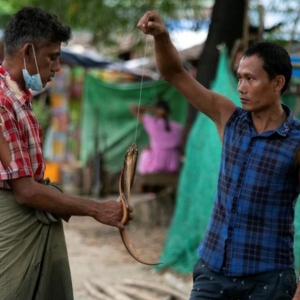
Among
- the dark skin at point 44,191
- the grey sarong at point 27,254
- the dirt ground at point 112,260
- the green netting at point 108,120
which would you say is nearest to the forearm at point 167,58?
the dark skin at point 44,191

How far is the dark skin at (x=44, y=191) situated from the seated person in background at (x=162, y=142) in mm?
7091

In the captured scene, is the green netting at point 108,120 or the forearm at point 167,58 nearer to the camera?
the forearm at point 167,58

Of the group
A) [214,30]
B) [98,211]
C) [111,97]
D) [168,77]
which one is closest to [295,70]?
[214,30]

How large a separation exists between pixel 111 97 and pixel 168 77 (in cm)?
856

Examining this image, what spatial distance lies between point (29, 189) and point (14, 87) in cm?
45

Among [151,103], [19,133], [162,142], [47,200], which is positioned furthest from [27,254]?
[151,103]

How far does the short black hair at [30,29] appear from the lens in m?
3.18

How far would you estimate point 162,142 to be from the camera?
34.2 ft

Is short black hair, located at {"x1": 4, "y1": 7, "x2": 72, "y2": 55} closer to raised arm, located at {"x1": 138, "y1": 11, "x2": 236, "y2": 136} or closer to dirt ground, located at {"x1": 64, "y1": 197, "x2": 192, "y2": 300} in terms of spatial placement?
raised arm, located at {"x1": 138, "y1": 11, "x2": 236, "y2": 136}

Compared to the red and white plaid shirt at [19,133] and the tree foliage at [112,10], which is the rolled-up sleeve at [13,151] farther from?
the tree foliage at [112,10]

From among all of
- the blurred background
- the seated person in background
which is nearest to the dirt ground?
the blurred background

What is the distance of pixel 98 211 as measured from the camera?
3162 millimetres

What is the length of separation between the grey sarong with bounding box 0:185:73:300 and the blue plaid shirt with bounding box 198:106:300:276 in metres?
0.72

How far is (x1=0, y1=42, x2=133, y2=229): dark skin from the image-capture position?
3.07 meters
